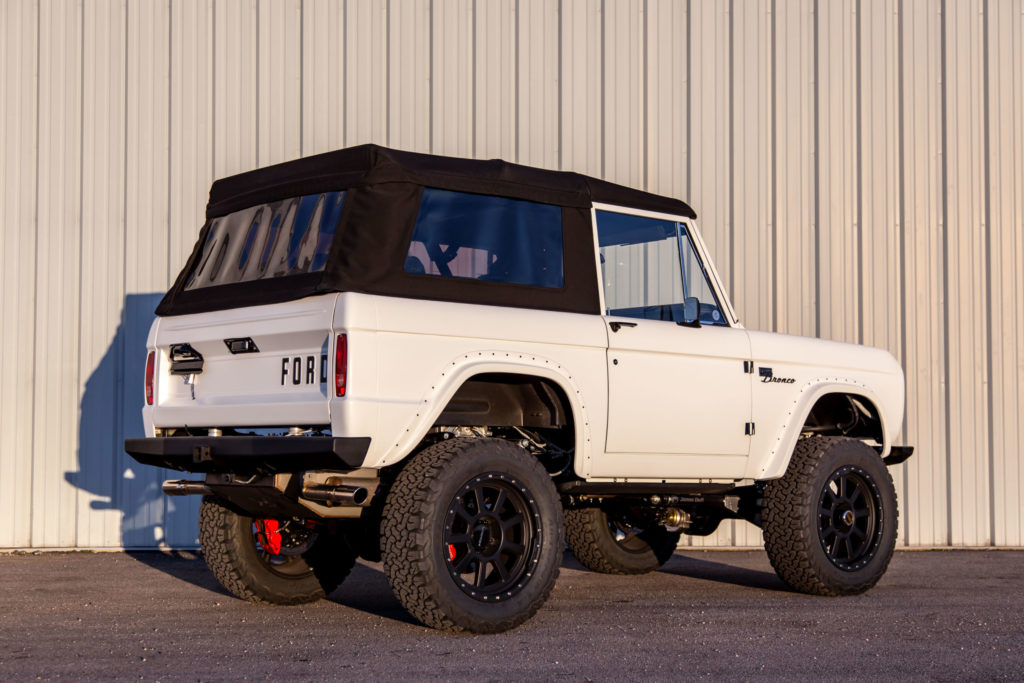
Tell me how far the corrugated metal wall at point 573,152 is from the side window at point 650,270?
3935 millimetres

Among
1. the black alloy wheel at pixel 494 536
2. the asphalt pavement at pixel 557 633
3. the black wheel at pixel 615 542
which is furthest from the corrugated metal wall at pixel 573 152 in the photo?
the black alloy wheel at pixel 494 536

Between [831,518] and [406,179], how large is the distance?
3.47 metres

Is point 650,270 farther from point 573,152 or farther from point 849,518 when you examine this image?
point 573,152

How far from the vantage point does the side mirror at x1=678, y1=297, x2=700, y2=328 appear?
6897 millimetres

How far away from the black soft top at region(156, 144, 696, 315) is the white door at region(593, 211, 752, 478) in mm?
243

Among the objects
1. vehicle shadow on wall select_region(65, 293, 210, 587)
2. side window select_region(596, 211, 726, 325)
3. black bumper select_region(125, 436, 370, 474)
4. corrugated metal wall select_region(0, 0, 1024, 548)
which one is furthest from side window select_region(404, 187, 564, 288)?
vehicle shadow on wall select_region(65, 293, 210, 587)

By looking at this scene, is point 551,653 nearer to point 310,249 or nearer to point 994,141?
point 310,249

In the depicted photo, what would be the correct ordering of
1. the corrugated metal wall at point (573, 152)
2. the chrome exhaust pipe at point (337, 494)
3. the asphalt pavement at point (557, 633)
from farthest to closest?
the corrugated metal wall at point (573, 152) < the chrome exhaust pipe at point (337, 494) < the asphalt pavement at point (557, 633)

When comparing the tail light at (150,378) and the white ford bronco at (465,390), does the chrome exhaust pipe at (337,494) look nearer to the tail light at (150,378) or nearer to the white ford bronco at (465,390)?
the white ford bronco at (465,390)

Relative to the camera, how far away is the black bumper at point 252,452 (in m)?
5.33

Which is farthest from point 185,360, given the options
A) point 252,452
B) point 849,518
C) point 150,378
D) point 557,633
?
point 849,518

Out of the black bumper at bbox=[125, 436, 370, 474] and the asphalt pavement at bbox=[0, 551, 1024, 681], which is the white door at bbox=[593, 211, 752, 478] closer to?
the asphalt pavement at bbox=[0, 551, 1024, 681]

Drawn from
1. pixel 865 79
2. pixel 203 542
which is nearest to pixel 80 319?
pixel 203 542

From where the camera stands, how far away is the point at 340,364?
538 cm
